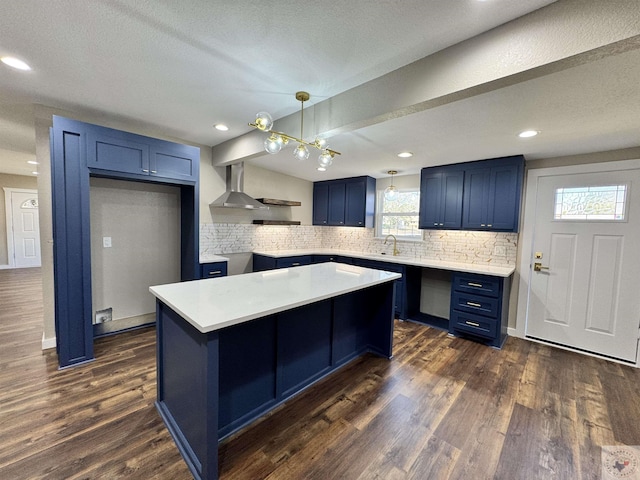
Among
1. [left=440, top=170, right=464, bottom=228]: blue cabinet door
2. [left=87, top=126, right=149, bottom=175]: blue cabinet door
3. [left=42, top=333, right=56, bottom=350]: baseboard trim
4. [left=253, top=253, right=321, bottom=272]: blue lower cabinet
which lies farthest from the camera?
[left=253, top=253, right=321, bottom=272]: blue lower cabinet

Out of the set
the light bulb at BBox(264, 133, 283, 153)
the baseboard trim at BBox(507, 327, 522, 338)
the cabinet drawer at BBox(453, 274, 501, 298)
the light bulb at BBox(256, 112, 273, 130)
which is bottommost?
the baseboard trim at BBox(507, 327, 522, 338)

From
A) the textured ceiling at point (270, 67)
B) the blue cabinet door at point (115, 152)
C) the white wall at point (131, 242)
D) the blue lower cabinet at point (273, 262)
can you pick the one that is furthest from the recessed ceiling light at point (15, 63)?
the blue lower cabinet at point (273, 262)

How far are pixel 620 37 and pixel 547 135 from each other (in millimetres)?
1691

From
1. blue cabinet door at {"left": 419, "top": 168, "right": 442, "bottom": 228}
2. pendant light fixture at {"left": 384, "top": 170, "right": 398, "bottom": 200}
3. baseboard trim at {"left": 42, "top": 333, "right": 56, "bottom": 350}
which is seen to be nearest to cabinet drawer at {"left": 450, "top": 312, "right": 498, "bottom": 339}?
blue cabinet door at {"left": 419, "top": 168, "right": 442, "bottom": 228}

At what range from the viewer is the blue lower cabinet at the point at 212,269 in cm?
338

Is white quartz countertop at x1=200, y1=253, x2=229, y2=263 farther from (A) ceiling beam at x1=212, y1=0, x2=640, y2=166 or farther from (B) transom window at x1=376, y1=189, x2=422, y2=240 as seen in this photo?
(B) transom window at x1=376, y1=189, x2=422, y2=240

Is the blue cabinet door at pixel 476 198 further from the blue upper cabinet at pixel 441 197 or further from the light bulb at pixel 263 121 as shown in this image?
the light bulb at pixel 263 121

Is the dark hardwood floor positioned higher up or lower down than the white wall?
lower down

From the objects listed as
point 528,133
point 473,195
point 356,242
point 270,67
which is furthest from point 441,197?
point 270,67

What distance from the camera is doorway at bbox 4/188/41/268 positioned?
6602mm

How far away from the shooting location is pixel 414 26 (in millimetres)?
1350

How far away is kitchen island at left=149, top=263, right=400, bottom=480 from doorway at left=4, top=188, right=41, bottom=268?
25.7ft

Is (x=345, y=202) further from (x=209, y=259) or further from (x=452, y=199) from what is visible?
(x=209, y=259)

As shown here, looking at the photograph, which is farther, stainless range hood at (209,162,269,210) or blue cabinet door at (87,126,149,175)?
stainless range hood at (209,162,269,210)
